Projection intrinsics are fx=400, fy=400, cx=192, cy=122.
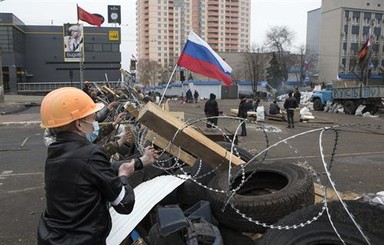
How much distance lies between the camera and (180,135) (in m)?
→ 4.60

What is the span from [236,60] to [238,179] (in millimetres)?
101985

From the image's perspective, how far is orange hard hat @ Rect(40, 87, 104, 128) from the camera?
239cm

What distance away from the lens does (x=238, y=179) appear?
4859 mm

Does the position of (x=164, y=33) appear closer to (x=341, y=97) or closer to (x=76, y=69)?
(x=76, y=69)

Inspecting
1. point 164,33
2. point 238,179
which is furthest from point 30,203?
point 164,33

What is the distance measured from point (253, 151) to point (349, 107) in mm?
19910

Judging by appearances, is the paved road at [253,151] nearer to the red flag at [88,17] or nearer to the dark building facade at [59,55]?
the red flag at [88,17]

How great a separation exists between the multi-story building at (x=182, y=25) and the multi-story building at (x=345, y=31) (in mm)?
20730

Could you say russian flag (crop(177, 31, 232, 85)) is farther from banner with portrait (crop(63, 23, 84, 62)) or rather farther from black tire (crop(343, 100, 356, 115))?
banner with portrait (crop(63, 23, 84, 62))

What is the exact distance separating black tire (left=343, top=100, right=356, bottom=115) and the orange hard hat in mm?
28159

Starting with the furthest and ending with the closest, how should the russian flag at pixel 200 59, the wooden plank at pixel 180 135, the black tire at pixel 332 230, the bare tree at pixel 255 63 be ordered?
the bare tree at pixel 255 63 → the russian flag at pixel 200 59 → the wooden plank at pixel 180 135 → the black tire at pixel 332 230

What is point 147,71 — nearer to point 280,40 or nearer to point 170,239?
point 280,40

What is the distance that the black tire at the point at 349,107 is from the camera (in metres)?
28.0

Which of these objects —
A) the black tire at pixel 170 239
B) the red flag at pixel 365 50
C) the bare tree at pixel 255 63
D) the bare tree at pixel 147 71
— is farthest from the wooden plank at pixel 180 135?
the bare tree at pixel 147 71
